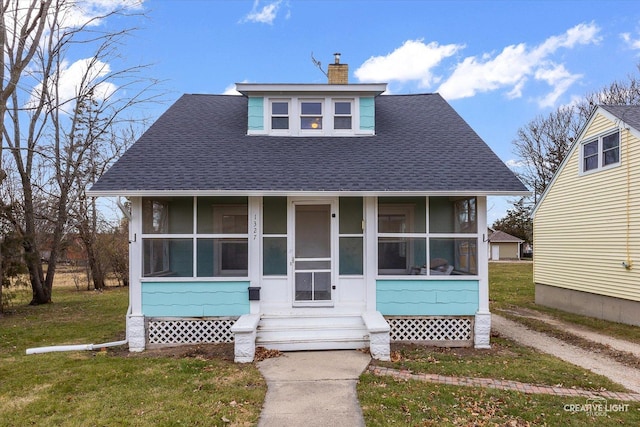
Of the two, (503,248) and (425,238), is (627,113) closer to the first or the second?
(425,238)

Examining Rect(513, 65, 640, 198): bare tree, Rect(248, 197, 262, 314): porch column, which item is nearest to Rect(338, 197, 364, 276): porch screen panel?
Rect(248, 197, 262, 314): porch column

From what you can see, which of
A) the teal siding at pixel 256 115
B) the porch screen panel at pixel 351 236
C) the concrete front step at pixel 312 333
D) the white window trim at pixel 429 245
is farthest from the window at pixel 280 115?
the concrete front step at pixel 312 333

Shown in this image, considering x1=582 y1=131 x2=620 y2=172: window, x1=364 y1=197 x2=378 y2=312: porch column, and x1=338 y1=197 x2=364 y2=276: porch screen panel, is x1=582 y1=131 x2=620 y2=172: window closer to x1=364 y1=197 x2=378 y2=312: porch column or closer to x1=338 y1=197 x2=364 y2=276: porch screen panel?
x1=364 y1=197 x2=378 y2=312: porch column

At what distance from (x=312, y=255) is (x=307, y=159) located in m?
2.05

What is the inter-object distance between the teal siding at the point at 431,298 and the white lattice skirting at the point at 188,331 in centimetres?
299

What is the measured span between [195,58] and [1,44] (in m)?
4.95

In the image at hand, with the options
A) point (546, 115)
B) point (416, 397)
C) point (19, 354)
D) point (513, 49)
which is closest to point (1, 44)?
point (19, 354)

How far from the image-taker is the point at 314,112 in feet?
30.9

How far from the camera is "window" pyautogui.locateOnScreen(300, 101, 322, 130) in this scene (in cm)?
938

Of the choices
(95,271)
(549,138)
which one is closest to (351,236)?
(95,271)

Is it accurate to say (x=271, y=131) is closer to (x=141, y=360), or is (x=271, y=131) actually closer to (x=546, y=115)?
(x=141, y=360)

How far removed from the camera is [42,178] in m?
16.6

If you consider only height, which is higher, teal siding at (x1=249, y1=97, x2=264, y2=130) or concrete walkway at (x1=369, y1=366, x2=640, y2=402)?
teal siding at (x1=249, y1=97, x2=264, y2=130)

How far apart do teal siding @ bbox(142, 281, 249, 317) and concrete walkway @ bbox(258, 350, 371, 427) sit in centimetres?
143
